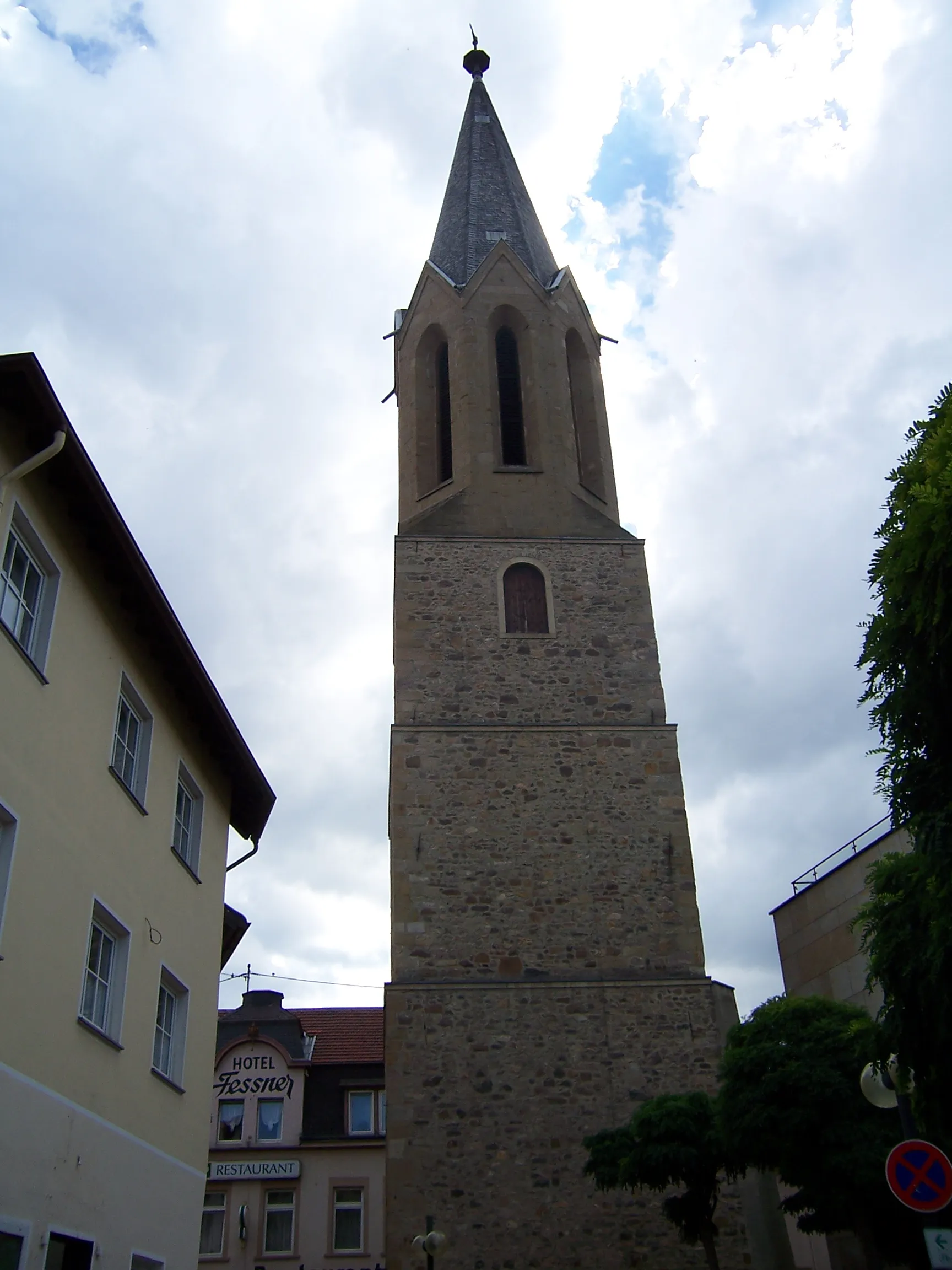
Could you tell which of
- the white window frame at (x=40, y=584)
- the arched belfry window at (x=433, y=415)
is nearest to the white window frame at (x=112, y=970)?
the white window frame at (x=40, y=584)

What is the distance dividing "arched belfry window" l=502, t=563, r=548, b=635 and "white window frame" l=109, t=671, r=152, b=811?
32.6 feet

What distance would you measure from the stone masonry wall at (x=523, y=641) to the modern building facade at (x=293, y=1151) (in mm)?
11193

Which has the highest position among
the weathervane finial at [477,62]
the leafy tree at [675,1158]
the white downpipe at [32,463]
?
the weathervane finial at [477,62]

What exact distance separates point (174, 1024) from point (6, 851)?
4359mm

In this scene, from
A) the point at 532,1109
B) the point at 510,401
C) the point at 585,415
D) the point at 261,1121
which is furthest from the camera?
the point at 261,1121

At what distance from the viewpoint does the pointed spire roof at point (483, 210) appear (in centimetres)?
2697

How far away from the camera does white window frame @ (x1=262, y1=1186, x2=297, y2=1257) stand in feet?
79.1

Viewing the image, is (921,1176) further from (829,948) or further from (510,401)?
(510,401)

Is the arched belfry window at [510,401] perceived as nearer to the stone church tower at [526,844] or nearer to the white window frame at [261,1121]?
the stone church tower at [526,844]

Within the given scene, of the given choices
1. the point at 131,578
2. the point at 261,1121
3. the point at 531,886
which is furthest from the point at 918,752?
the point at 261,1121

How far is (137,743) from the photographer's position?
11023 millimetres

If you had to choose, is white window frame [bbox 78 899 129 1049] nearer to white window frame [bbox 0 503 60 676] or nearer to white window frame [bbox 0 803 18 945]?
white window frame [bbox 0 803 18 945]

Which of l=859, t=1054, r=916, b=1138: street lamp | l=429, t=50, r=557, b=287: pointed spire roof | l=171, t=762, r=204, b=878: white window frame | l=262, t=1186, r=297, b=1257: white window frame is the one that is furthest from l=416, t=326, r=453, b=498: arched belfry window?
l=859, t=1054, r=916, b=1138: street lamp

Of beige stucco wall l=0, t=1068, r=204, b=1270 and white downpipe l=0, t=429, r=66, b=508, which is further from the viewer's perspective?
white downpipe l=0, t=429, r=66, b=508
